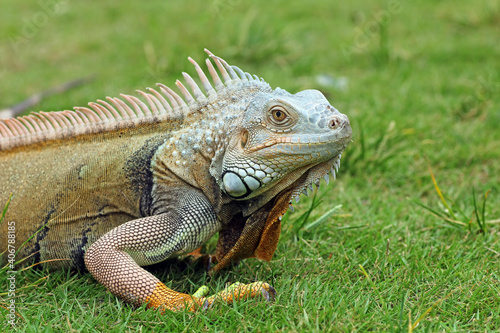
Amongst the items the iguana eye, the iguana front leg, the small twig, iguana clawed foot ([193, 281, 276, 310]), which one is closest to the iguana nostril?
the iguana eye

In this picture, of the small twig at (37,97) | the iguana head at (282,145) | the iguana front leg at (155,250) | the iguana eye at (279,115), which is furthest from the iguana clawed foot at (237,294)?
the small twig at (37,97)

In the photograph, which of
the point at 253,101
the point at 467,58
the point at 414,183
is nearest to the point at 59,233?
the point at 253,101

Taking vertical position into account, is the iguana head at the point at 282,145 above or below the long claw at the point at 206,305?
above

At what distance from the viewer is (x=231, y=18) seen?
1155cm

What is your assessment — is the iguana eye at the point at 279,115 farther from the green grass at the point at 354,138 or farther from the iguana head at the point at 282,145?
the green grass at the point at 354,138

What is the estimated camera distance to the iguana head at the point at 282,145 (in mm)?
3453

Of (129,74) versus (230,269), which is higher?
(129,74)

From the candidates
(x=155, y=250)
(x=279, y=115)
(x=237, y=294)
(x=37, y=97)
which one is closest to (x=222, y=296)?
(x=237, y=294)

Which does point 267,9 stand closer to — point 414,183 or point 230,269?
point 414,183

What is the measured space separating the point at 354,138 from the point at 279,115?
3.34 metres

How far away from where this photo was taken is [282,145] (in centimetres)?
347

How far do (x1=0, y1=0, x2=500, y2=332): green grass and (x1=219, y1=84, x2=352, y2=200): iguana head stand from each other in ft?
2.77

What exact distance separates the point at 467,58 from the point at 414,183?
15.4 ft

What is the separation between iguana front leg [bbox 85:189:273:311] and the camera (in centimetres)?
353
